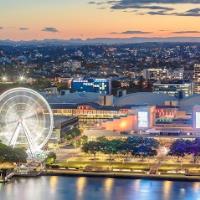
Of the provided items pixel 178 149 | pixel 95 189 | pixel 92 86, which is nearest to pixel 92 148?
pixel 178 149

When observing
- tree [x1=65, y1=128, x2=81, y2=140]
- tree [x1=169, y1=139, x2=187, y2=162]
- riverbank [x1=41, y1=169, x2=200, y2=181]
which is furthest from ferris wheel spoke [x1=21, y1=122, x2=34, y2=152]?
tree [x1=169, y1=139, x2=187, y2=162]

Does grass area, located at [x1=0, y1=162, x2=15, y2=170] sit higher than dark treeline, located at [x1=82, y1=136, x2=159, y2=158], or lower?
lower

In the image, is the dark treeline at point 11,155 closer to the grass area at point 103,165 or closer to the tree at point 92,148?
the grass area at point 103,165

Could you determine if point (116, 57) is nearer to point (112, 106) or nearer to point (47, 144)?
point (112, 106)

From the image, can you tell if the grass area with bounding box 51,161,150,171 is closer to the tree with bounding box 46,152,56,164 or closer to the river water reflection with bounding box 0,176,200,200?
the tree with bounding box 46,152,56,164

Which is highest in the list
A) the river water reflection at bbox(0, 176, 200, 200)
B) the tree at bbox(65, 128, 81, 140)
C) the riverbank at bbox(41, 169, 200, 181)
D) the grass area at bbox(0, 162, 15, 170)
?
the tree at bbox(65, 128, 81, 140)

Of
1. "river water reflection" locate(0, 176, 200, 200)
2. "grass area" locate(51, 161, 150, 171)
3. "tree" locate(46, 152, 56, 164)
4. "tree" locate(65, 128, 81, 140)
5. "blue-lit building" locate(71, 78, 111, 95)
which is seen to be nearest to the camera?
"river water reflection" locate(0, 176, 200, 200)
